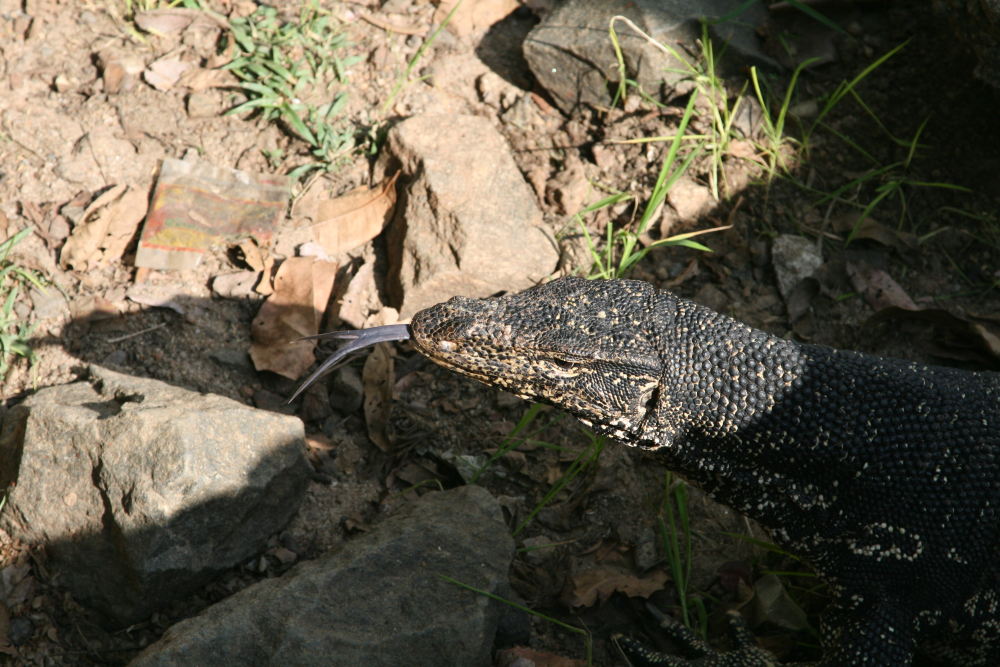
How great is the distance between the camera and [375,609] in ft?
13.0

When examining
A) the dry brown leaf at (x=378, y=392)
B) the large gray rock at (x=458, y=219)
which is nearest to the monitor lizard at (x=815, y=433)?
Answer: the dry brown leaf at (x=378, y=392)

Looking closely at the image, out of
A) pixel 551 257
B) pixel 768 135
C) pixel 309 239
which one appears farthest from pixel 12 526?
pixel 768 135

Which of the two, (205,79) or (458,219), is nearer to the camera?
(458,219)

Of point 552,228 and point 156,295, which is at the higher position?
point 552,228

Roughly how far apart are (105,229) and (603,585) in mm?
3750

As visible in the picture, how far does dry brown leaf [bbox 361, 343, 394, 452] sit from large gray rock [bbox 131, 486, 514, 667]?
0.87 metres

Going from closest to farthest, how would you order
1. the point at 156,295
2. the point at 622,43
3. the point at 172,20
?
the point at 156,295 → the point at 622,43 → the point at 172,20

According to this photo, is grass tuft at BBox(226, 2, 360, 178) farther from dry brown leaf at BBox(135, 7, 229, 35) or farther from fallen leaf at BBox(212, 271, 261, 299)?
fallen leaf at BBox(212, 271, 261, 299)

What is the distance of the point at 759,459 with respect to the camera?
4.08 m

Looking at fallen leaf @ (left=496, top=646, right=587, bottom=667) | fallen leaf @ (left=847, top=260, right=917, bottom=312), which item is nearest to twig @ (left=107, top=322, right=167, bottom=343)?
fallen leaf @ (left=496, top=646, right=587, bottom=667)

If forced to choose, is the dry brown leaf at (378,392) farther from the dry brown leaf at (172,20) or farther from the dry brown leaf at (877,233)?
the dry brown leaf at (877,233)

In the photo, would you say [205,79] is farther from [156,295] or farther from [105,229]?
[156,295]

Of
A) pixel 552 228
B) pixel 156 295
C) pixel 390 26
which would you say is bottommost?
pixel 156 295

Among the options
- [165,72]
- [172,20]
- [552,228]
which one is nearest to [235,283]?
[165,72]
